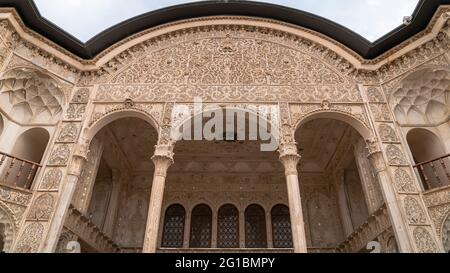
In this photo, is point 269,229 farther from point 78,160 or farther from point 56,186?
point 56,186

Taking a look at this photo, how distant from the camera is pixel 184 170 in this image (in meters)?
12.2

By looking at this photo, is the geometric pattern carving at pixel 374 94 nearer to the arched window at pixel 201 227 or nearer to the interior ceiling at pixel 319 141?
the interior ceiling at pixel 319 141

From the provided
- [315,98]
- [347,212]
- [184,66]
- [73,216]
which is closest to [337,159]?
[347,212]

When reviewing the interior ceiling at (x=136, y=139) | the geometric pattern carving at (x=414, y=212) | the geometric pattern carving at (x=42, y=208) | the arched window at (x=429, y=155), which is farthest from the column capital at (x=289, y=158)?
the geometric pattern carving at (x=42, y=208)

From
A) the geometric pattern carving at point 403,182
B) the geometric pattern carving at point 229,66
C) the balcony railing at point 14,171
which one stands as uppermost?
the geometric pattern carving at point 229,66

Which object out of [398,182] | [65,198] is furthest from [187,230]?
[398,182]

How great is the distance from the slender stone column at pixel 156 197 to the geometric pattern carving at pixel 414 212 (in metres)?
5.81

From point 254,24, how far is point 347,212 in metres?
7.37

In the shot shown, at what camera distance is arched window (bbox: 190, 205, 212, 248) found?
1099cm

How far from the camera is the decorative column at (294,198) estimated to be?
670 centimetres

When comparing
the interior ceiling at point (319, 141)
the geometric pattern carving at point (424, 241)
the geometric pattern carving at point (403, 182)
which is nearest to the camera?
the geometric pattern carving at point (424, 241)

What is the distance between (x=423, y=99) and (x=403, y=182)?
3029 mm

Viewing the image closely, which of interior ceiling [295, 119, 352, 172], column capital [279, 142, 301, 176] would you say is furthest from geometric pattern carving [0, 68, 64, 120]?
interior ceiling [295, 119, 352, 172]

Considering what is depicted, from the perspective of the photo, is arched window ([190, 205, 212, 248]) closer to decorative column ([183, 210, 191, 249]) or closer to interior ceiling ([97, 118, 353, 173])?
decorative column ([183, 210, 191, 249])
